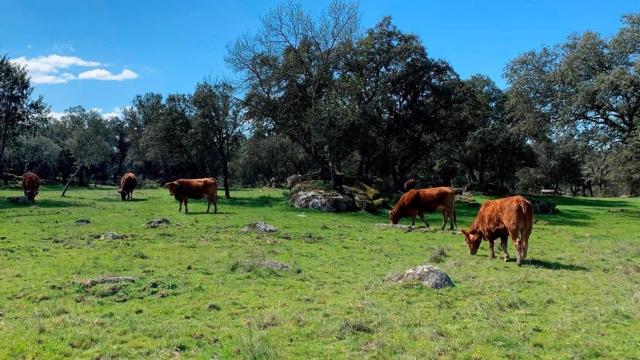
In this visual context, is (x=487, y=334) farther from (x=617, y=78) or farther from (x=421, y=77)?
(x=421, y=77)

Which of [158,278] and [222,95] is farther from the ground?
[222,95]

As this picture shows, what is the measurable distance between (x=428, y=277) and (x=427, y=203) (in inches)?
534

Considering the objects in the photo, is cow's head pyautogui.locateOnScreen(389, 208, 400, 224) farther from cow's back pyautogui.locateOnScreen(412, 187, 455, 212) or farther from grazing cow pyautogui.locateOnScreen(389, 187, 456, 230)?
cow's back pyautogui.locateOnScreen(412, 187, 455, 212)

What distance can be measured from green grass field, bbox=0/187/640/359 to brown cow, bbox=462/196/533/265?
1.86 ft

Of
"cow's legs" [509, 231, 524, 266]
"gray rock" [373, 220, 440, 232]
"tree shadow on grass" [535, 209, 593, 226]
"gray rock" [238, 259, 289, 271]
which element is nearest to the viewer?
"gray rock" [238, 259, 289, 271]

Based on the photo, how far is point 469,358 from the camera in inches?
267

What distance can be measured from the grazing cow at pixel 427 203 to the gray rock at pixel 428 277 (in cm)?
1290

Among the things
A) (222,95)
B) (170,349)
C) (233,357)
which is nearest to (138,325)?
(170,349)

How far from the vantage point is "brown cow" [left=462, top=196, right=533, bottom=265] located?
47.1 feet

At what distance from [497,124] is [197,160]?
30468mm

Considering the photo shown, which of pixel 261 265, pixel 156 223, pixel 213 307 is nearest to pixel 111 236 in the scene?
pixel 156 223

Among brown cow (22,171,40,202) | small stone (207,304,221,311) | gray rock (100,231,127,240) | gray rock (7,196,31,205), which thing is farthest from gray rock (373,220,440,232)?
brown cow (22,171,40,202)

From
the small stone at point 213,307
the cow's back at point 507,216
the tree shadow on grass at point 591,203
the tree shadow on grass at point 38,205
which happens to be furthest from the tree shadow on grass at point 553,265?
the tree shadow on grass at point 591,203

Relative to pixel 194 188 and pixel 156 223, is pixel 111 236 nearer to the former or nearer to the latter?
pixel 156 223
